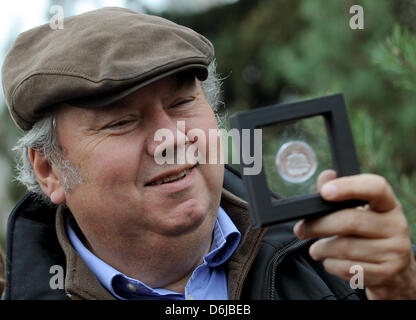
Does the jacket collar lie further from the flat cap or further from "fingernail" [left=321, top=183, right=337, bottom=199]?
"fingernail" [left=321, top=183, right=337, bottom=199]

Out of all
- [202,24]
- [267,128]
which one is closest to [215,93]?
[267,128]

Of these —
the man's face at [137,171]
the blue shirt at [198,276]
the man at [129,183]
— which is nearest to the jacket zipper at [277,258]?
the man at [129,183]

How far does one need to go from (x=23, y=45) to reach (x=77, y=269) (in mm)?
905

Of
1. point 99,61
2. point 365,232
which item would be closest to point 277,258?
point 365,232

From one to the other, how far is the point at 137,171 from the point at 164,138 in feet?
0.49

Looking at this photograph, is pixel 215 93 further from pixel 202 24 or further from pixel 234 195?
pixel 202 24

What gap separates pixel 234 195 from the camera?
89.8 inches

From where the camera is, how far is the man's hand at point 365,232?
131 centimetres

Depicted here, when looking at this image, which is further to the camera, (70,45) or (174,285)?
(174,285)

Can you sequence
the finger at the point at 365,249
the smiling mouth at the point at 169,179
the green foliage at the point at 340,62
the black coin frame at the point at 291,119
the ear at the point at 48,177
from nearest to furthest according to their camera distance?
the black coin frame at the point at 291,119 < the finger at the point at 365,249 < the smiling mouth at the point at 169,179 < the ear at the point at 48,177 < the green foliage at the point at 340,62

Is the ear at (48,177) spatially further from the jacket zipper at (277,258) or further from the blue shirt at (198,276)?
the jacket zipper at (277,258)

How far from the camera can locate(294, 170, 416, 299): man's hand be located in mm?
1312

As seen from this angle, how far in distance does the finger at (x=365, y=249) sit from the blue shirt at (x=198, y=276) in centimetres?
66

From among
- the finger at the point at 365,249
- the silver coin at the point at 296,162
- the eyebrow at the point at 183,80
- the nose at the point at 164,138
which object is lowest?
the finger at the point at 365,249
